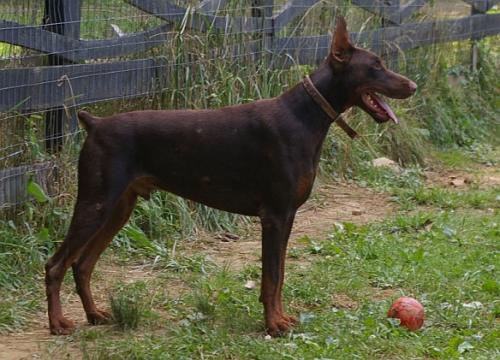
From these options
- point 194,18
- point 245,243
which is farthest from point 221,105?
point 245,243

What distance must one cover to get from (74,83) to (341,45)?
2.25 metres

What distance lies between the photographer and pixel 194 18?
27.5 ft

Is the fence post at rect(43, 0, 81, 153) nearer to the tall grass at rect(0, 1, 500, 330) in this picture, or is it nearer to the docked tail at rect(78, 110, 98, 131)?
the tall grass at rect(0, 1, 500, 330)

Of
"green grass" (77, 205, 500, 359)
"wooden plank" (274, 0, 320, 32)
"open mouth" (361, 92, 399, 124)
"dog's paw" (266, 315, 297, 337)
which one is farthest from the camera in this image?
"wooden plank" (274, 0, 320, 32)

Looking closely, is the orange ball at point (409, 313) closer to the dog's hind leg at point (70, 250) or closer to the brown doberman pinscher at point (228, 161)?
the brown doberman pinscher at point (228, 161)

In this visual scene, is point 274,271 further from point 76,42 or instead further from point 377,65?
point 76,42

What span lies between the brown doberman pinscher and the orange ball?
1.90 ft

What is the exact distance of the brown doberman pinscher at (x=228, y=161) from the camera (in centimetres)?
553

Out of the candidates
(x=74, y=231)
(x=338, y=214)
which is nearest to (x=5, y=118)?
(x=74, y=231)

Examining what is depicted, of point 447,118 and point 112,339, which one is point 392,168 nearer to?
point 447,118

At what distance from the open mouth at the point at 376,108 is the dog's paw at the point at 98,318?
1.92m

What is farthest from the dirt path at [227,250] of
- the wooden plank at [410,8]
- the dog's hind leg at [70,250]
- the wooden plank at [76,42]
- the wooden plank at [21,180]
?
the wooden plank at [410,8]

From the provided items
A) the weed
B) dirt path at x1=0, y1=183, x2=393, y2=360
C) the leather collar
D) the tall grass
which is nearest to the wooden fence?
the tall grass

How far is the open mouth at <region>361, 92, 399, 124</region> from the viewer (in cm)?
584
